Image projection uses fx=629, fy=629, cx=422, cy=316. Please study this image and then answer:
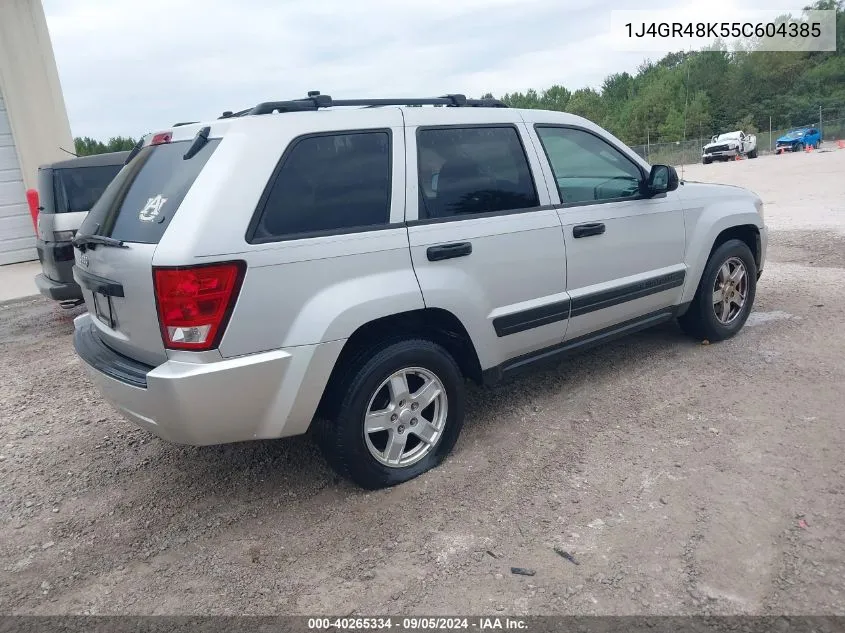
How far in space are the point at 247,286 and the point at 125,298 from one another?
0.62 m

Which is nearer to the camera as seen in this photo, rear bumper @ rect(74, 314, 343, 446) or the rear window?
rear bumper @ rect(74, 314, 343, 446)

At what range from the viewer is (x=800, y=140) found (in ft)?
121

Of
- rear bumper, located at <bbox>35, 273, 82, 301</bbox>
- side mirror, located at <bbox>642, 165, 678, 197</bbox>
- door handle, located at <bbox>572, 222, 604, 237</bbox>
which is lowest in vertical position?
rear bumper, located at <bbox>35, 273, 82, 301</bbox>

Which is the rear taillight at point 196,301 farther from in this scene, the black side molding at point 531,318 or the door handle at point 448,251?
the black side molding at point 531,318

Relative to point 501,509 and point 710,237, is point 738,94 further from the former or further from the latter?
point 501,509

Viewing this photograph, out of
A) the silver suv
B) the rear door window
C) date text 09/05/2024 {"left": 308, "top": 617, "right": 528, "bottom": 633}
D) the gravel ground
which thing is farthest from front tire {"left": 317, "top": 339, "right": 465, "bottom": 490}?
the rear door window

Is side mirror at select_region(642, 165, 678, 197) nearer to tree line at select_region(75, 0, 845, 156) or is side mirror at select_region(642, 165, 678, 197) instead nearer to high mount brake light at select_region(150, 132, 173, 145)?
high mount brake light at select_region(150, 132, 173, 145)

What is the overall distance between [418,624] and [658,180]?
126 inches

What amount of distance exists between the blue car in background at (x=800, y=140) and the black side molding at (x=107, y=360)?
4208 cm

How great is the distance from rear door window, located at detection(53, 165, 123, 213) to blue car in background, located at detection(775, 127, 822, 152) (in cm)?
4025

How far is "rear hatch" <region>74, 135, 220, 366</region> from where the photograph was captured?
9.00 ft

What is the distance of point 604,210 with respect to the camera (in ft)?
13.2

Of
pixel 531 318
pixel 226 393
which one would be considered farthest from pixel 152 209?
pixel 531 318

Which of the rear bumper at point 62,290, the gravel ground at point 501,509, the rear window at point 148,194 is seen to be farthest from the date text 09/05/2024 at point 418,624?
the rear bumper at point 62,290
